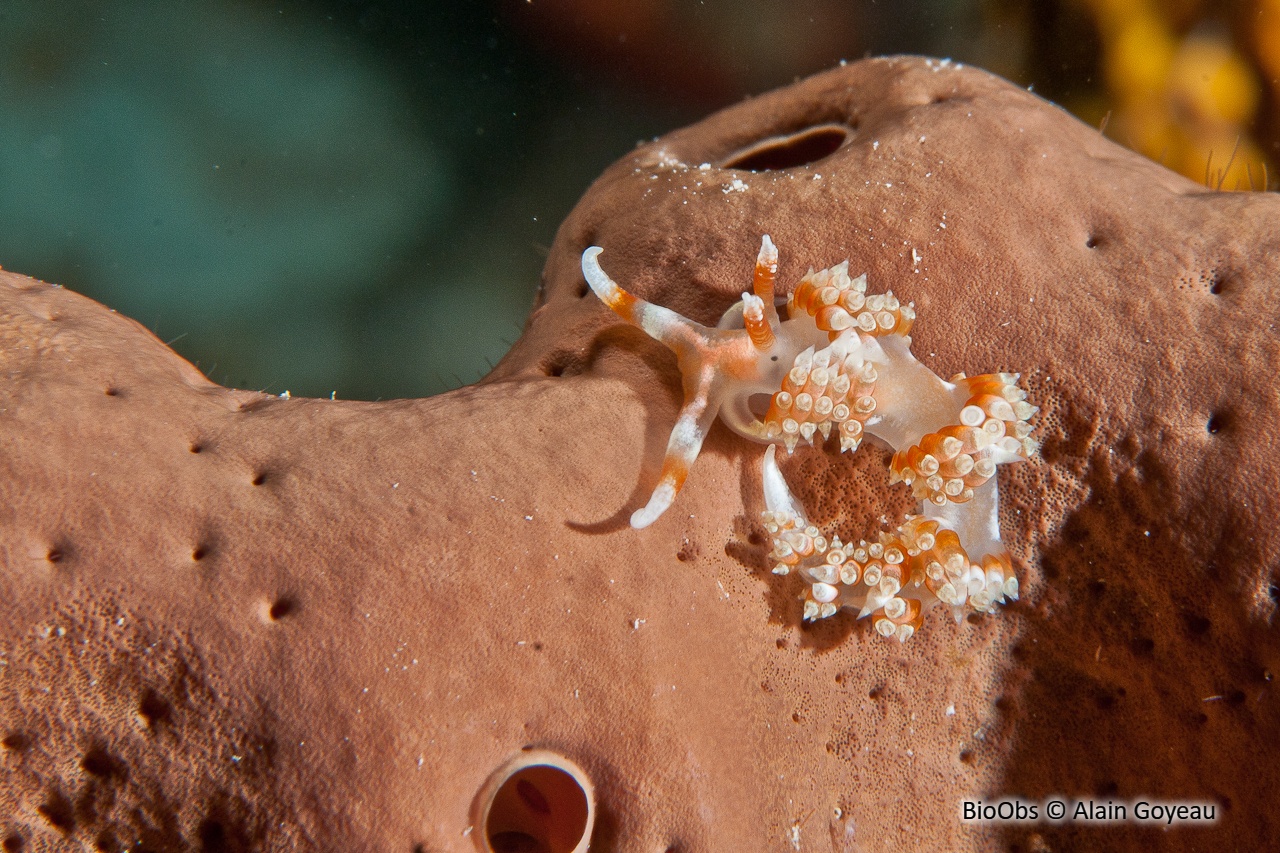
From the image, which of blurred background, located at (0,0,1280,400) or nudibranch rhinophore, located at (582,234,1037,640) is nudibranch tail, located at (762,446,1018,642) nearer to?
nudibranch rhinophore, located at (582,234,1037,640)

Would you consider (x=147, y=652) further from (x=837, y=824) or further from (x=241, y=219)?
(x=241, y=219)

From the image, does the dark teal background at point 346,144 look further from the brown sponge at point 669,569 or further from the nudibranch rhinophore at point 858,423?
the nudibranch rhinophore at point 858,423

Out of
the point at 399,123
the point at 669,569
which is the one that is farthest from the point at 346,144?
the point at 669,569

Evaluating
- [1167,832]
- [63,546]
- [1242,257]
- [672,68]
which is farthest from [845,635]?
[672,68]

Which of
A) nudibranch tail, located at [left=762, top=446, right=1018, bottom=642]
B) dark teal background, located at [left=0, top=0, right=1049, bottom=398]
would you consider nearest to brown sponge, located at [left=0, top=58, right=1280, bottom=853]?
nudibranch tail, located at [left=762, top=446, right=1018, bottom=642]

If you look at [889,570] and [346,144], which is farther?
[346,144]

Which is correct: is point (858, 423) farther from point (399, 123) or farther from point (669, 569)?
point (399, 123)

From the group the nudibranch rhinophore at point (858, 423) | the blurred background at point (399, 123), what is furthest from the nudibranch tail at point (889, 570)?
the blurred background at point (399, 123)
